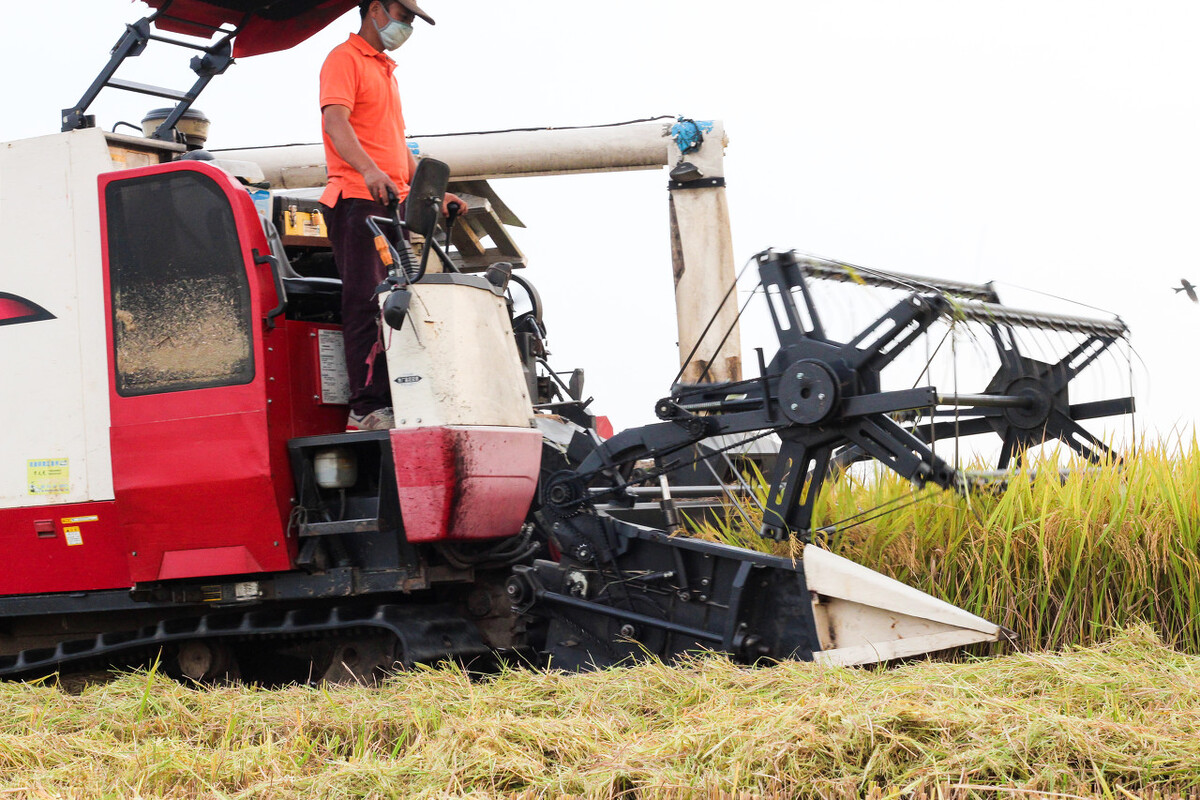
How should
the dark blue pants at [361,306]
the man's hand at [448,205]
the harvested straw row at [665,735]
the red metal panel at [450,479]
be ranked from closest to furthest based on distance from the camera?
the harvested straw row at [665,735] < the red metal panel at [450,479] < the dark blue pants at [361,306] < the man's hand at [448,205]

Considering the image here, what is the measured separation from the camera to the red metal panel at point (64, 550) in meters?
5.18

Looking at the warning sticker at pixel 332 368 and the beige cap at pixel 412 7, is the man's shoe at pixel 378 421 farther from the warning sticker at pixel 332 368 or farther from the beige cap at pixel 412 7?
the beige cap at pixel 412 7

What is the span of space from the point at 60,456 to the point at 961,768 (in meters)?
3.89

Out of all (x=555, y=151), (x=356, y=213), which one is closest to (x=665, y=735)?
(x=356, y=213)

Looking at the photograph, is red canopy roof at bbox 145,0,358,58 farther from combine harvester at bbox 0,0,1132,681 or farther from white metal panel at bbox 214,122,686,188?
white metal panel at bbox 214,122,686,188

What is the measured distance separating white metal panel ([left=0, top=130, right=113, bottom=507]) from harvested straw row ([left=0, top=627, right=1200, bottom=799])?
42.5 inches

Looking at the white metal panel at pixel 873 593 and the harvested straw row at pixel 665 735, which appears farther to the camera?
the white metal panel at pixel 873 593

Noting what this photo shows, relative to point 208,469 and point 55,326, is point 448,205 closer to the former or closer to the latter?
point 208,469

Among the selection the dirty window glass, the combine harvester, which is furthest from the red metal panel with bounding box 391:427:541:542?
the dirty window glass

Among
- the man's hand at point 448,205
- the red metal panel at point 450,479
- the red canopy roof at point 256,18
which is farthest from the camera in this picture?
the red canopy roof at point 256,18

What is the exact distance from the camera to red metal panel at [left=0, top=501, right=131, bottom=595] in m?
5.18

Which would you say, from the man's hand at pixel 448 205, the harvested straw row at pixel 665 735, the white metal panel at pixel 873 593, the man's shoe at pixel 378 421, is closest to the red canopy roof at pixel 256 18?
the man's hand at pixel 448 205

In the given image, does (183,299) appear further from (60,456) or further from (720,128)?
(720,128)

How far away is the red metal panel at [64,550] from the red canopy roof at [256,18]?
226 cm
